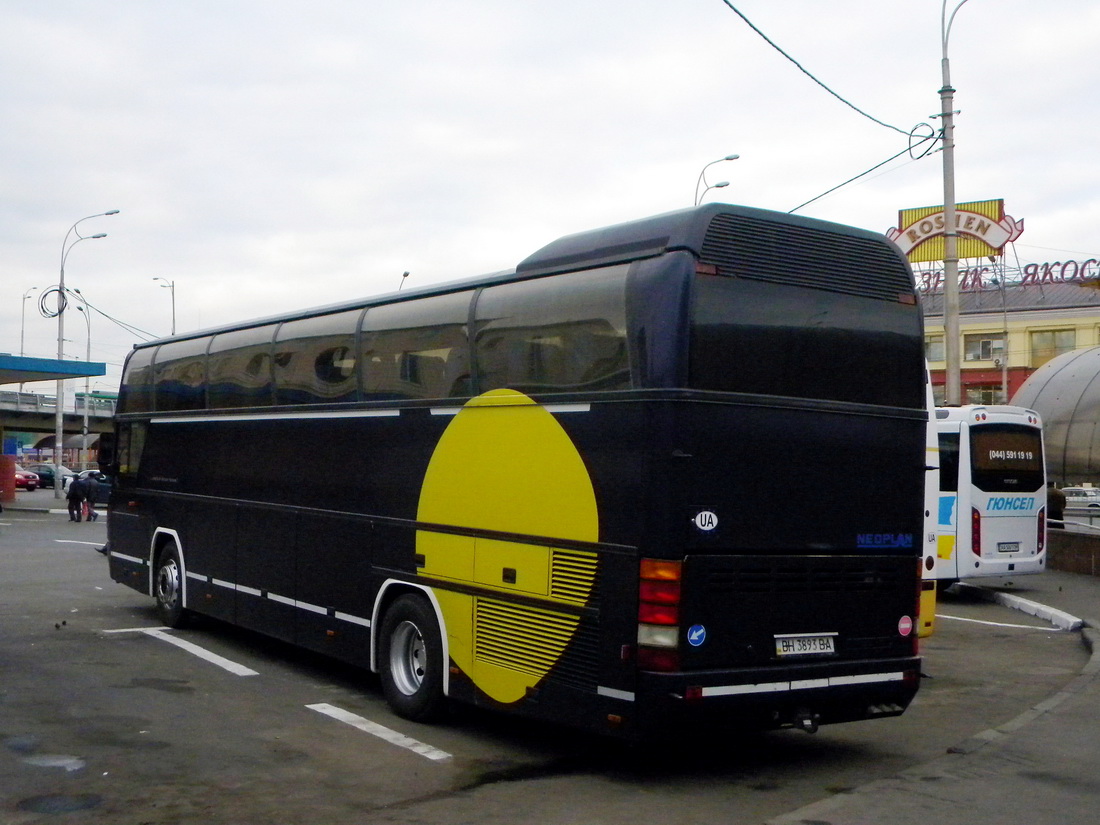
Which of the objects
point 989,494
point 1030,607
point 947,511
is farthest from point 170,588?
point 989,494

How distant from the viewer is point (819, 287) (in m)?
7.62

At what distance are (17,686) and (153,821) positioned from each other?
4.35 metres

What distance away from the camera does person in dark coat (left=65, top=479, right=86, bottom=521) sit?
3759 centimetres

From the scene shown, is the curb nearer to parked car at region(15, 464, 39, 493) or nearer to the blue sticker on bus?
the blue sticker on bus

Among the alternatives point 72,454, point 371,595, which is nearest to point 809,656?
point 371,595

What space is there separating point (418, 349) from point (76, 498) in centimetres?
3183

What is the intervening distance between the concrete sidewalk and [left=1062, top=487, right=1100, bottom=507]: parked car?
43336 millimetres

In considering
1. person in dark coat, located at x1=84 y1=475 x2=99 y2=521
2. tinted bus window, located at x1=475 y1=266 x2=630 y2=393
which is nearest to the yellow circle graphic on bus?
tinted bus window, located at x1=475 y1=266 x2=630 y2=393

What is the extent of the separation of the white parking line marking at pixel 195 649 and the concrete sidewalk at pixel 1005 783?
6251mm

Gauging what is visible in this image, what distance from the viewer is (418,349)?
923 cm

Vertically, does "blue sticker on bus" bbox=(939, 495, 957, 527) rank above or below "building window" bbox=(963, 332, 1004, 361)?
below

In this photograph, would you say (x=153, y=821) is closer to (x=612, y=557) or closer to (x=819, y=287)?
(x=612, y=557)

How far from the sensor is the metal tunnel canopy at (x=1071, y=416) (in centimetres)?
3014

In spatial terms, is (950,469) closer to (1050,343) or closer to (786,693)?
(786,693)
